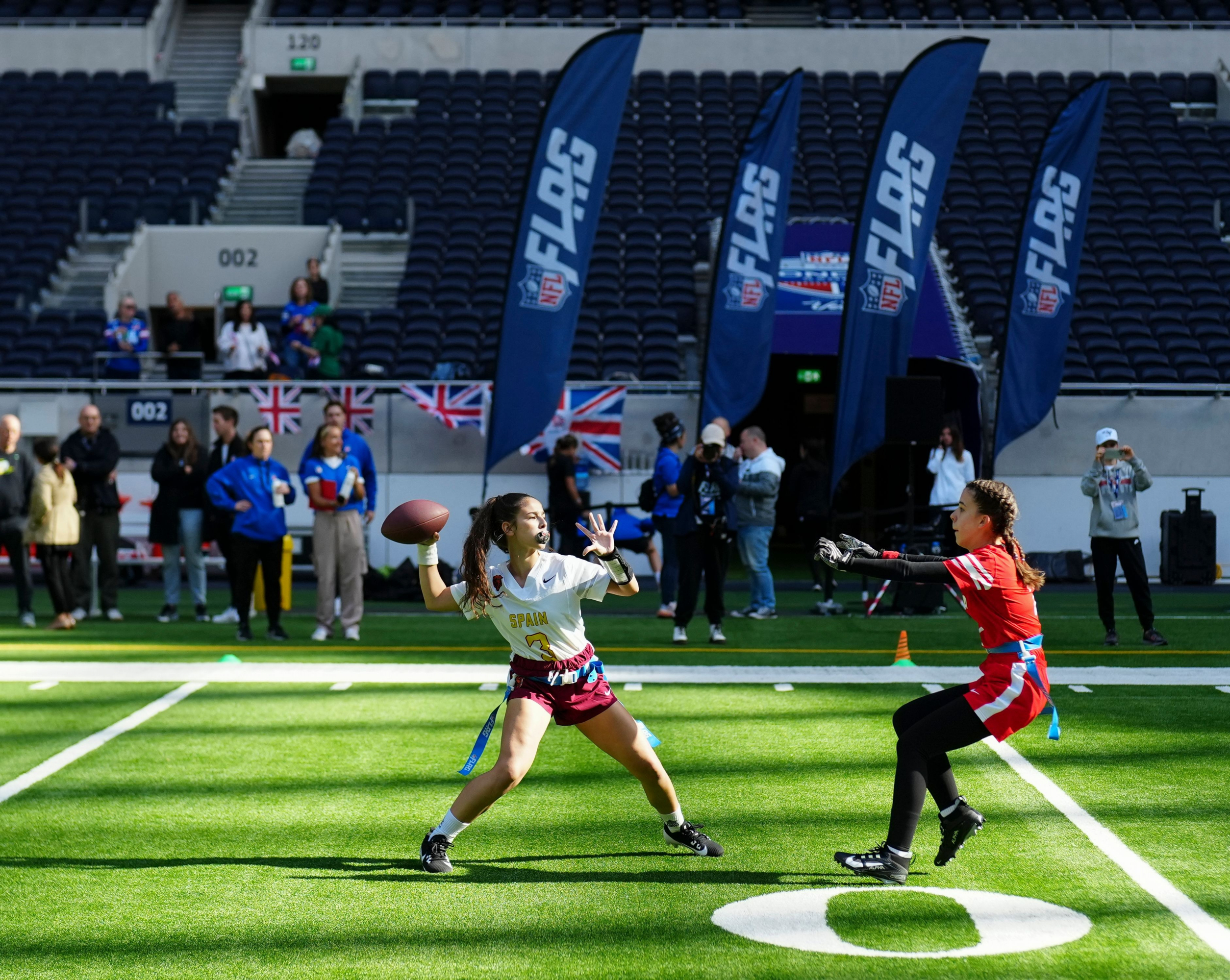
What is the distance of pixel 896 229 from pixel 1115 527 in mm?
5291

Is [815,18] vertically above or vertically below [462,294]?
above

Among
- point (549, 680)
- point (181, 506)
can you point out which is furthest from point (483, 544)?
point (181, 506)

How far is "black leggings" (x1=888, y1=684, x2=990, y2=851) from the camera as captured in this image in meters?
4.96

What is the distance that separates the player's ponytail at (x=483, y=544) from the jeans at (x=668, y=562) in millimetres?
8141

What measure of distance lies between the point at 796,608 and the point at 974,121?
1939 cm

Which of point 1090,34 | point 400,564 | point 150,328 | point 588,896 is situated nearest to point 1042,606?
point 400,564

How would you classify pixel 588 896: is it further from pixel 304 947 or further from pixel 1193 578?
pixel 1193 578

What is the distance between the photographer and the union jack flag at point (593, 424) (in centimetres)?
1888

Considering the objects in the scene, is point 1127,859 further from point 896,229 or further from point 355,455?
point 896,229

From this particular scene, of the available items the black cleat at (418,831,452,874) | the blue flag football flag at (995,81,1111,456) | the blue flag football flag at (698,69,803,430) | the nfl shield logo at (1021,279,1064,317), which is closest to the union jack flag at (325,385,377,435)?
the blue flag football flag at (698,69,803,430)

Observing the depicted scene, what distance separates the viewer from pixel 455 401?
1898 centimetres

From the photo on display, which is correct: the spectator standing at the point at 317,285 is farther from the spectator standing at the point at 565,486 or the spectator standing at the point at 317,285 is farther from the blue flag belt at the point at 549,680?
the blue flag belt at the point at 549,680

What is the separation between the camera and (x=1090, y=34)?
3372 centimetres

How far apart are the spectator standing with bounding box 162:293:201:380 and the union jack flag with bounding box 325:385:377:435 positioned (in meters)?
2.15
